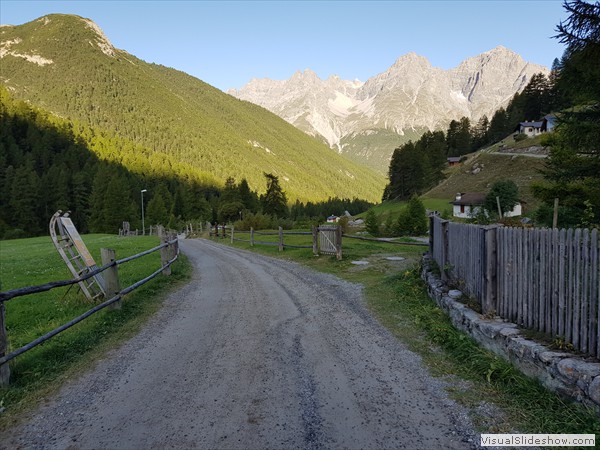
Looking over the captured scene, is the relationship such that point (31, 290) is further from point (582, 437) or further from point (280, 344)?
point (582, 437)

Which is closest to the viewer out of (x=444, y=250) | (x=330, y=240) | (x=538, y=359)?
(x=538, y=359)

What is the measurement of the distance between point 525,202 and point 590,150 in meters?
54.2

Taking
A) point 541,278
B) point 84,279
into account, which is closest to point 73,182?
point 84,279

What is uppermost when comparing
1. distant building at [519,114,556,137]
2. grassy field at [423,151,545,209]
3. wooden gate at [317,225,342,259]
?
distant building at [519,114,556,137]

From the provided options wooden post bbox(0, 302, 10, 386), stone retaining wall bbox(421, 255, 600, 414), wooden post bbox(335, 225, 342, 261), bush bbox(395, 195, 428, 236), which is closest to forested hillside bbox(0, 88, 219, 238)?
bush bbox(395, 195, 428, 236)

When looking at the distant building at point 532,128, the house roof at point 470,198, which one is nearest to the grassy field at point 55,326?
the house roof at point 470,198

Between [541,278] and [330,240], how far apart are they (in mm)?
12553

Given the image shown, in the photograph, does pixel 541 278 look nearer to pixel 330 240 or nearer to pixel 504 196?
pixel 330 240

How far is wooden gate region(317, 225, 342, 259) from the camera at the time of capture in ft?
55.1

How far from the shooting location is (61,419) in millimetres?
4059

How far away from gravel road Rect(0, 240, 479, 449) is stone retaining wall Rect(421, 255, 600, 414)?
1.18 m

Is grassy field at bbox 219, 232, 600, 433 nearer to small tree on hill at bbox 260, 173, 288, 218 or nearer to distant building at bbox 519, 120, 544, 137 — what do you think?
small tree on hill at bbox 260, 173, 288, 218

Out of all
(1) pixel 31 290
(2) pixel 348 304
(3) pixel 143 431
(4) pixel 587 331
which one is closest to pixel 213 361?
(3) pixel 143 431

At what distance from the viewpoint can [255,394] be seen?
14.7 ft
